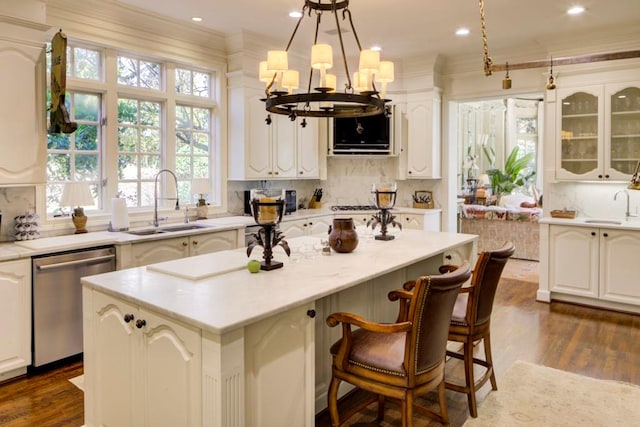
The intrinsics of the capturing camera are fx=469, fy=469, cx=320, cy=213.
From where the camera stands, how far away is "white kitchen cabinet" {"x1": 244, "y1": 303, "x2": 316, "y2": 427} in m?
1.94

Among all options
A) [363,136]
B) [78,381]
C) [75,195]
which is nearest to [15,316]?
[78,381]

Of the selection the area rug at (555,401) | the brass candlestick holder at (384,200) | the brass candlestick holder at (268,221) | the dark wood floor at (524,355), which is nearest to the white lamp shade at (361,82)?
the brass candlestick holder at (384,200)

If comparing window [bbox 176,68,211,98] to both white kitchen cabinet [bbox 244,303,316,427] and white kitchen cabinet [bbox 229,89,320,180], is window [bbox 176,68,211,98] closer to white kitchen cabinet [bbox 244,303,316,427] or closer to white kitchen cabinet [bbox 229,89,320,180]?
white kitchen cabinet [bbox 229,89,320,180]

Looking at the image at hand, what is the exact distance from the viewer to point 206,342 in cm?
175

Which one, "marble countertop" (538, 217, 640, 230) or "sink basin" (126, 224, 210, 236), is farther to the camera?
"marble countertop" (538, 217, 640, 230)

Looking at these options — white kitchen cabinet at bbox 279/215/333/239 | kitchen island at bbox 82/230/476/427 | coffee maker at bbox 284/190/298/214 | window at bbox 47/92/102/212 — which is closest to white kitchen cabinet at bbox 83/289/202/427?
kitchen island at bbox 82/230/476/427

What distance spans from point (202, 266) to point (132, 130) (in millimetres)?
2675

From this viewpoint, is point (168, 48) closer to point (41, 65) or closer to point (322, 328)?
point (41, 65)

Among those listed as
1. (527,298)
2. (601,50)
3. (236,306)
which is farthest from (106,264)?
(601,50)

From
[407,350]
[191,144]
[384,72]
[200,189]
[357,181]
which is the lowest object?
[407,350]

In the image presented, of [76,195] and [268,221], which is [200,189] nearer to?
[76,195]

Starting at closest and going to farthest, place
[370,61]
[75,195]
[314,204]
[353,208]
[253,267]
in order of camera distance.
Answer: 1. [253,267]
2. [370,61]
3. [75,195]
4. [353,208]
5. [314,204]

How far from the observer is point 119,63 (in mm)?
4504

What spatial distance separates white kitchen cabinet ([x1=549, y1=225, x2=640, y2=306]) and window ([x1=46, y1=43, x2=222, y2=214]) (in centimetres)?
392
